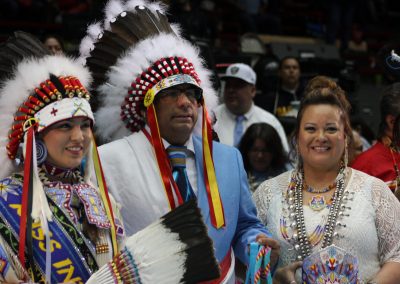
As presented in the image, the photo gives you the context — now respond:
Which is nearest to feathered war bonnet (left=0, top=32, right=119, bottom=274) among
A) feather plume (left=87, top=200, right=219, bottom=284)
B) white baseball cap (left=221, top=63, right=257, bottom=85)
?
feather plume (left=87, top=200, right=219, bottom=284)

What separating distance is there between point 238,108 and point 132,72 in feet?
9.97

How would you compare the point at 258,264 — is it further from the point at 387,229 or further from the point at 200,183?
the point at 387,229

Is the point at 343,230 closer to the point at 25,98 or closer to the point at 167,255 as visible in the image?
the point at 167,255

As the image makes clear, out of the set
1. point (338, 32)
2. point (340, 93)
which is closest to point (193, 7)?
point (338, 32)

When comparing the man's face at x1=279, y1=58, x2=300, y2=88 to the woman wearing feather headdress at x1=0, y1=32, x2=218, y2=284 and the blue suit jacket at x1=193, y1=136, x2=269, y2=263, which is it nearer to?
the blue suit jacket at x1=193, y1=136, x2=269, y2=263

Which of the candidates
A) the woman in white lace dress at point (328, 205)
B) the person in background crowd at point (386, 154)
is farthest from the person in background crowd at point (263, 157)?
the woman in white lace dress at point (328, 205)

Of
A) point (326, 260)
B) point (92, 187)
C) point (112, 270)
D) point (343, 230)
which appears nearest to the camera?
point (112, 270)

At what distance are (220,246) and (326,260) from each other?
43 centimetres

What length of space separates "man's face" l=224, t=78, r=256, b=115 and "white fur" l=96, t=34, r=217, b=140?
2785 millimetres

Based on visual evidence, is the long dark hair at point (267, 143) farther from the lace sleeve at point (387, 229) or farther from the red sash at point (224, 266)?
the red sash at point (224, 266)

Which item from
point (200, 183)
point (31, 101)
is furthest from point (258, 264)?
point (31, 101)

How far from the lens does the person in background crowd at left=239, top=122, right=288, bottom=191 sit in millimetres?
5387

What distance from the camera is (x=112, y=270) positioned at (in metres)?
2.96

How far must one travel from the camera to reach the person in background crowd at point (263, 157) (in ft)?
17.7
